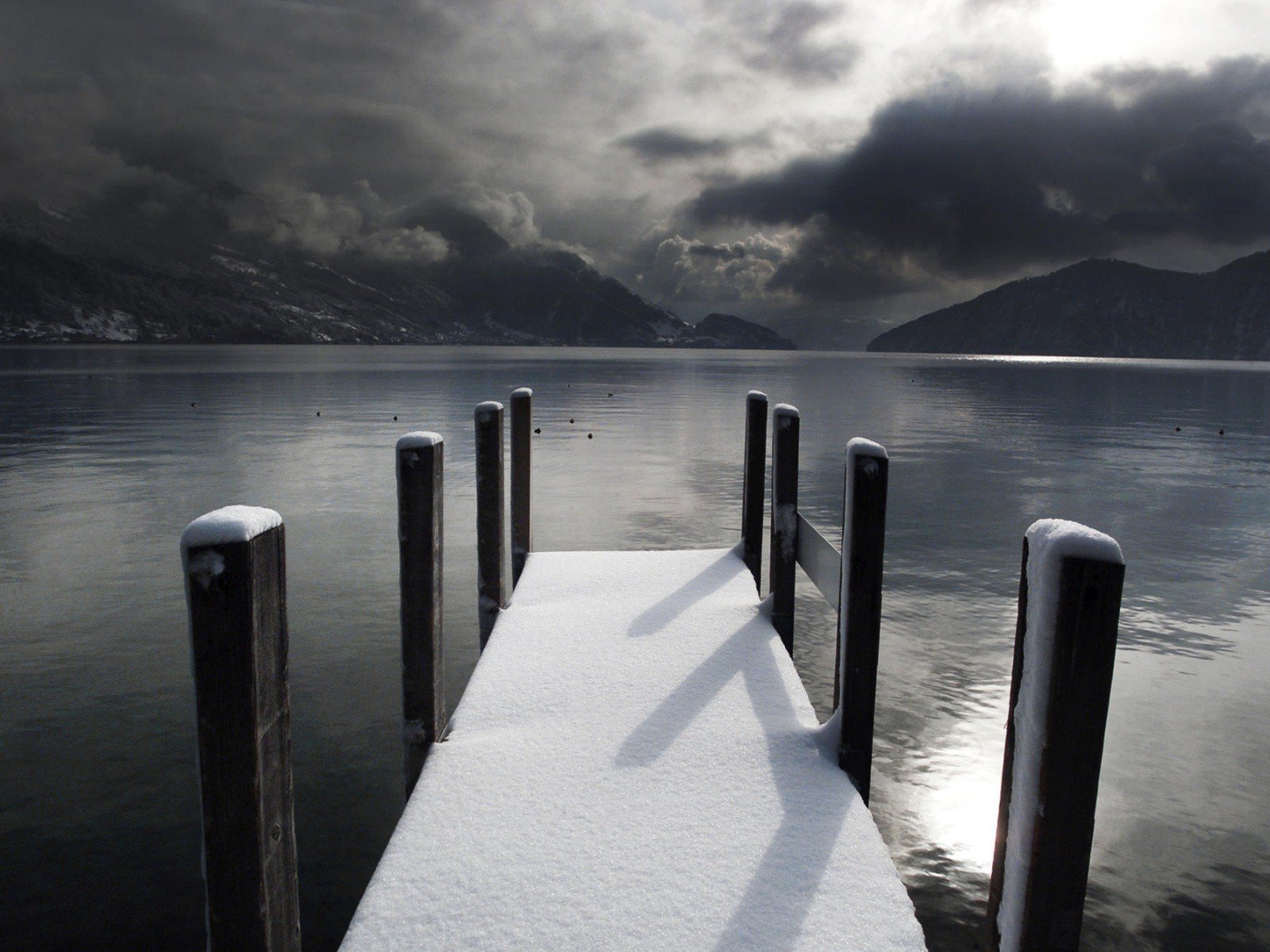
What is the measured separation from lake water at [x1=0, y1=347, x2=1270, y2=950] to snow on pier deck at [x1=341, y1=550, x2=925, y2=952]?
37cm

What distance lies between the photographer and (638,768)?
15.4 ft

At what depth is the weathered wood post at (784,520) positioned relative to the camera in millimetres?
7414

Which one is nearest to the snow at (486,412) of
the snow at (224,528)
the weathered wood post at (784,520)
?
the weathered wood post at (784,520)

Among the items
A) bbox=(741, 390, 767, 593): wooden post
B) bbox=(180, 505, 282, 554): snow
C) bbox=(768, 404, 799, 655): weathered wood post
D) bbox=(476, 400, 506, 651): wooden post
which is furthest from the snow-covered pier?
bbox=(741, 390, 767, 593): wooden post

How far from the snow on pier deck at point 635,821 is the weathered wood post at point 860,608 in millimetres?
188

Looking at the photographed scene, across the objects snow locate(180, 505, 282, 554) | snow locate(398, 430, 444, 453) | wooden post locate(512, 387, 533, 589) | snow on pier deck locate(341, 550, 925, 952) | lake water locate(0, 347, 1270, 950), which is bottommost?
lake water locate(0, 347, 1270, 950)

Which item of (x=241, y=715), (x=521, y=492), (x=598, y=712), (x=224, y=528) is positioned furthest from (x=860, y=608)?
(x=521, y=492)

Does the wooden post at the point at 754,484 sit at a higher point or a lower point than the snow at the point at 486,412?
lower

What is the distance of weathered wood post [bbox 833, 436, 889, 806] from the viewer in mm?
4543

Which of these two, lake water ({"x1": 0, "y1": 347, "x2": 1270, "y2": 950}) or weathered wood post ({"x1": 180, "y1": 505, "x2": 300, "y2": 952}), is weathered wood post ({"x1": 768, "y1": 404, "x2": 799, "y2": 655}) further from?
weathered wood post ({"x1": 180, "y1": 505, "x2": 300, "y2": 952})

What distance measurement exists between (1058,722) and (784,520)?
5067mm

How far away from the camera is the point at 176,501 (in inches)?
756

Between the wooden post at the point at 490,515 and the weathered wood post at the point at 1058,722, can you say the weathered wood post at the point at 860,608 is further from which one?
the wooden post at the point at 490,515

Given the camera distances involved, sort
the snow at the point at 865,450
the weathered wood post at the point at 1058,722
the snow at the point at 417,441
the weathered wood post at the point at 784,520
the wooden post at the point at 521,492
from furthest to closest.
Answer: the wooden post at the point at 521,492 < the weathered wood post at the point at 784,520 < the snow at the point at 417,441 < the snow at the point at 865,450 < the weathered wood post at the point at 1058,722
